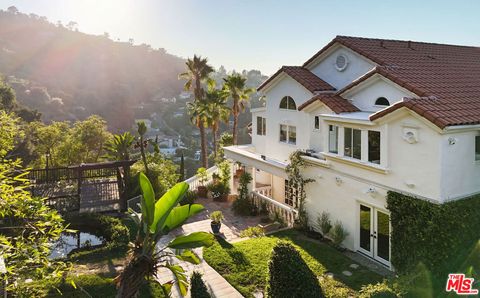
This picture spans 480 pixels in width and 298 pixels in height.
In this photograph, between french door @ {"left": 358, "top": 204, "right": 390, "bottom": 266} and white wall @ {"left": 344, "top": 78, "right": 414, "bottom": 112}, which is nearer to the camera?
french door @ {"left": 358, "top": 204, "right": 390, "bottom": 266}

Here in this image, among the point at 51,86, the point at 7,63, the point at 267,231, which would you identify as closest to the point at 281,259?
the point at 267,231

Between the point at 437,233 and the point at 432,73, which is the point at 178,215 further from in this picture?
the point at 432,73

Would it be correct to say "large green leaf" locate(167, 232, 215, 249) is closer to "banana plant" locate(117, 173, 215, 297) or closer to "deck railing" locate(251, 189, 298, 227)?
"banana plant" locate(117, 173, 215, 297)

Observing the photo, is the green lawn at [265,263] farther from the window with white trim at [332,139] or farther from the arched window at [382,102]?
the arched window at [382,102]

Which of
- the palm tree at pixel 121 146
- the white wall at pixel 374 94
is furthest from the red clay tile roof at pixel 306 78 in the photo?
the palm tree at pixel 121 146

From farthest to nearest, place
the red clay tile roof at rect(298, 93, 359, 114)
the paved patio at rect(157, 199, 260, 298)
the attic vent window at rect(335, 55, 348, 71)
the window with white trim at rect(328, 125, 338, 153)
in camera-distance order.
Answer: the attic vent window at rect(335, 55, 348, 71), the red clay tile roof at rect(298, 93, 359, 114), the window with white trim at rect(328, 125, 338, 153), the paved patio at rect(157, 199, 260, 298)

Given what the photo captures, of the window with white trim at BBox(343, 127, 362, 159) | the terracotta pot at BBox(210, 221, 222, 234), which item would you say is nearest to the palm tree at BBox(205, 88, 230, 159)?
the terracotta pot at BBox(210, 221, 222, 234)

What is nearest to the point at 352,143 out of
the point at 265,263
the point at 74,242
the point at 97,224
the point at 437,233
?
the point at 437,233
